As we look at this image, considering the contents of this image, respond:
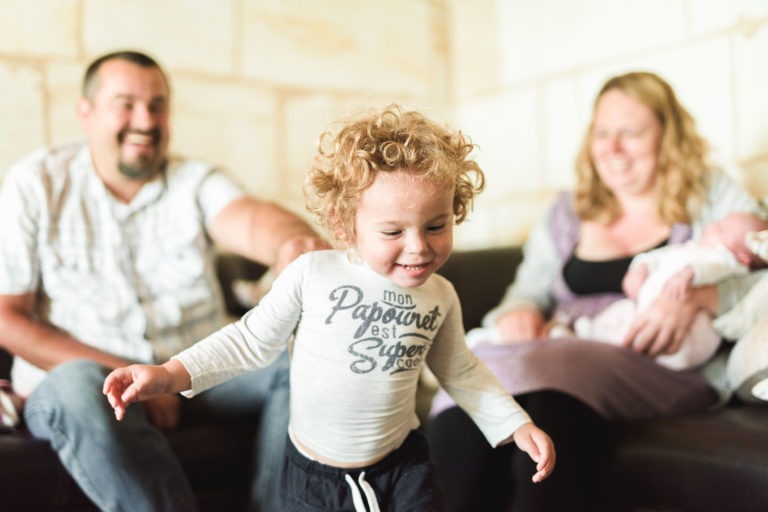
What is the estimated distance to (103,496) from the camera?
147 cm

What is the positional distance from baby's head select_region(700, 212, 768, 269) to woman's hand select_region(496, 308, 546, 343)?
47 centimetres

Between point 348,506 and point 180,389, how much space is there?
32 cm

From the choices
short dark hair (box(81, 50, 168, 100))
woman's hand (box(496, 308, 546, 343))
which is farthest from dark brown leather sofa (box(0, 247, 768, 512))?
short dark hair (box(81, 50, 168, 100))

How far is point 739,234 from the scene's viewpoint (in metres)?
1.86

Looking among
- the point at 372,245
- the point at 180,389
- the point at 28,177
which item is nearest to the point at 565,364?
the point at 372,245

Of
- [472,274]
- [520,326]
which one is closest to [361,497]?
[520,326]

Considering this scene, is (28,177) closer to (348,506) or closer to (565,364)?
(348,506)

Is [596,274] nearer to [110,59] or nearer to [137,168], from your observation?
[137,168]

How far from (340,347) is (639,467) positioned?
0.78 m

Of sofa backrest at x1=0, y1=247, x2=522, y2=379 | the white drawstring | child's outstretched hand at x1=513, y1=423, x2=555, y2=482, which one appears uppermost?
sofa backrest at x1=0, y1=247, x2=522, y2=379

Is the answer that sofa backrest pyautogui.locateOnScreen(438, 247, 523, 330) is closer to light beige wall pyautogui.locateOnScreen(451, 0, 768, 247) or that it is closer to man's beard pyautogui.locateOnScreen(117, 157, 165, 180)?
light beige wall pyautogui.locateOnScreen(451, 0, 768, 247)

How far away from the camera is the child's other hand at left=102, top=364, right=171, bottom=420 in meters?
1.07

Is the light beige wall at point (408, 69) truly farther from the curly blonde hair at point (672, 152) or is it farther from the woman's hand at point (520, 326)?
the woman's hand at point (520, 326)

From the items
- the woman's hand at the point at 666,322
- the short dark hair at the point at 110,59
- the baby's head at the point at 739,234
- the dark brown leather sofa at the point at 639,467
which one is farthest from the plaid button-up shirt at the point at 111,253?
the baby's head at the point at 739,234
